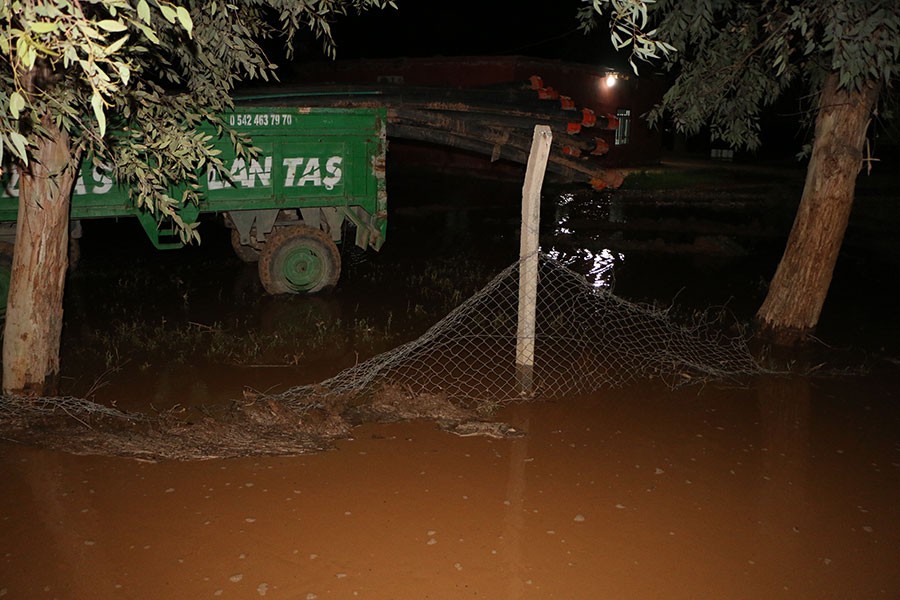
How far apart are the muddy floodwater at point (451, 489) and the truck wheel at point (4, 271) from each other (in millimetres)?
698

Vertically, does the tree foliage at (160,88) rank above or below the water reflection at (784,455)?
above

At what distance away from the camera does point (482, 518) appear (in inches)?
184

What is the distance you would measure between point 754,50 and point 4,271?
8.26 metres

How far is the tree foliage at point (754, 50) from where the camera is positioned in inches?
250

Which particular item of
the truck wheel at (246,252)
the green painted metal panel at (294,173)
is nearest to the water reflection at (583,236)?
the green painted metal panel at (294,173)

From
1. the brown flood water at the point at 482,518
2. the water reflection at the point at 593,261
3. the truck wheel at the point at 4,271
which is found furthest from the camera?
the water reflection at the point at 593,261

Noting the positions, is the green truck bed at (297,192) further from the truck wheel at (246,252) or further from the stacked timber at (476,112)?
the truck wheel at (246,252)

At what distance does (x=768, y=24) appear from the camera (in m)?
7.95

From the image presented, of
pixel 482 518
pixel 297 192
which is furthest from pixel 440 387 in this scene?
pixel 297 192

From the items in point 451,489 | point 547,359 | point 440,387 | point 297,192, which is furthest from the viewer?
point 297,192

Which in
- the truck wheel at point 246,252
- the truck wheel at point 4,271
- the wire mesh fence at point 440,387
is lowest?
the wire mesh fence at point 440,387

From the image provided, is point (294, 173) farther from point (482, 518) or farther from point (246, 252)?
point (482, 518)

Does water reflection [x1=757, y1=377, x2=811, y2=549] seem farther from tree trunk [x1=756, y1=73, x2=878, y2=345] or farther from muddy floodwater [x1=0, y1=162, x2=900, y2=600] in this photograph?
tree trunk [x1=756, y1=73, x2=878, y2=345]

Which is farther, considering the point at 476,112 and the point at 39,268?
the point at 476,112
